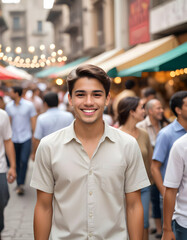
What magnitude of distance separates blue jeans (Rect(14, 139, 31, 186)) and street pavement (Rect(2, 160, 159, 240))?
0.99 feet

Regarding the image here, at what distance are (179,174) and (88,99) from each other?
106cm

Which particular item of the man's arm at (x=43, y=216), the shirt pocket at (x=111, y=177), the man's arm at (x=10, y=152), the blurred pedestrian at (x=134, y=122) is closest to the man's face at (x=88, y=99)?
the shirt pocket at (x=111, y=177)

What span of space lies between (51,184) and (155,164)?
6.68ft

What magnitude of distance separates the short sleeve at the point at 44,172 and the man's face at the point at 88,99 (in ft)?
0.97

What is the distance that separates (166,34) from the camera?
46.2 feet

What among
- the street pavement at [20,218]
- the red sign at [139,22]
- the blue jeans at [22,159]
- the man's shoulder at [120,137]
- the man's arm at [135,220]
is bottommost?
the street pavement at [20,218]

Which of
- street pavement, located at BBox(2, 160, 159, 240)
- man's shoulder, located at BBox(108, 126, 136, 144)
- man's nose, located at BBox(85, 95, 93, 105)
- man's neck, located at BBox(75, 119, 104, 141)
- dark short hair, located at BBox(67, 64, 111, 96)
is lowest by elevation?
street pavement, located at BBox(2, 160, 159, 240)

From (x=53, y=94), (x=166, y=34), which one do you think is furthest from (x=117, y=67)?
(x=166, y=34)

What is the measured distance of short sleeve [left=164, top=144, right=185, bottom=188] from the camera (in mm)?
3348

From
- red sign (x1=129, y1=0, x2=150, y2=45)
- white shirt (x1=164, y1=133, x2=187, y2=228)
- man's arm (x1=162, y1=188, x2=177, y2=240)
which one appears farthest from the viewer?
red sign (x1=129, y1=0, x2=150, y2=45)

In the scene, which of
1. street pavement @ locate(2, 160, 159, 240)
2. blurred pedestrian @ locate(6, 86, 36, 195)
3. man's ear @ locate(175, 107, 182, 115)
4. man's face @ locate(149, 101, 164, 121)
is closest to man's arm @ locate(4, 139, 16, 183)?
street pavement @ locate(2, 160, 159, 240)

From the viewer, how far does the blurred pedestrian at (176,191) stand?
3.35 metres

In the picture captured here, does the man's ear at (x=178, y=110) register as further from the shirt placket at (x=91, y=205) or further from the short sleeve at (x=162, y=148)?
the shirt placket at (x=91, y=205)

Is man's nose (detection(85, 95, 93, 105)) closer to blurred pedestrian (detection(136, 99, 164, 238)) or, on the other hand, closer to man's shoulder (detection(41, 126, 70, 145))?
man's shoulder (detection(41, 126, 70, 145))
